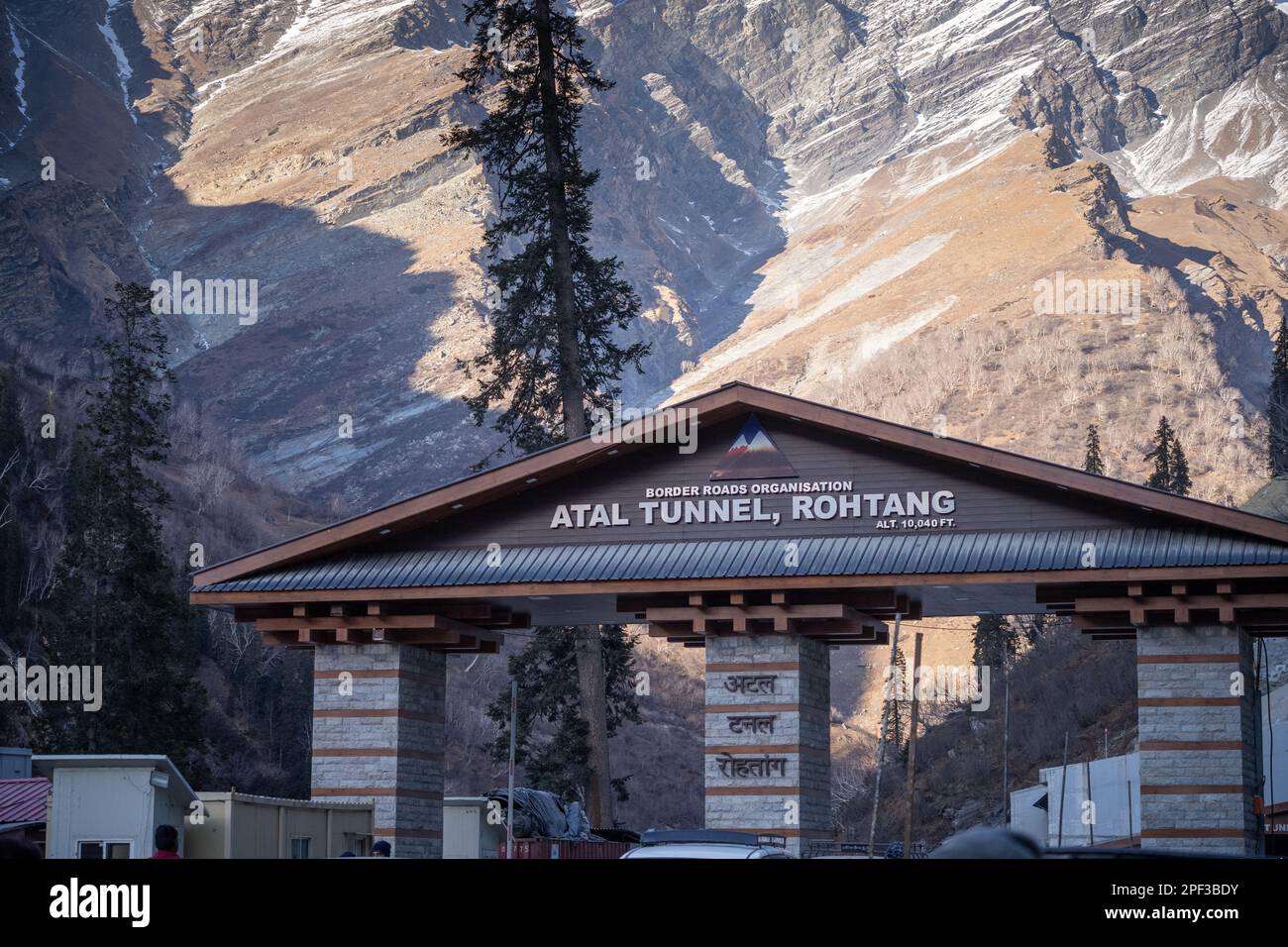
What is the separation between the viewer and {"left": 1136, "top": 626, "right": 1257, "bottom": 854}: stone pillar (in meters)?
25.2

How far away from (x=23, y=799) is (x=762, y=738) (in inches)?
466

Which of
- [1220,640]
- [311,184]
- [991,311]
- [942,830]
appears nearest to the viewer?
[1220,640]

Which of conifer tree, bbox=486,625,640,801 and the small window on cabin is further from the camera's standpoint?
conifer tree, bbox=486,625,640,801

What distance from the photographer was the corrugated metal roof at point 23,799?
25172 millimetres

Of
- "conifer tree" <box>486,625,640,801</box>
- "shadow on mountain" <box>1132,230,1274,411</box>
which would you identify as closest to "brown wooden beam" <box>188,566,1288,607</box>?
"conifer tree" <box>486,625,640,801</box>

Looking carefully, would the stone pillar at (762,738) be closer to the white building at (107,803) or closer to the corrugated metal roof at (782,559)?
the corrugated metal roof at (782,559)

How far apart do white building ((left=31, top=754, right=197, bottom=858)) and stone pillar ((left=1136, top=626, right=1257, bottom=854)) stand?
1450cm

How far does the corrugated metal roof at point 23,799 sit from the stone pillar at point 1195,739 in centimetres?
1711

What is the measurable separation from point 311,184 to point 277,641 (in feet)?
586

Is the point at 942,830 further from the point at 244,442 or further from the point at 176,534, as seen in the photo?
the point at 244,442

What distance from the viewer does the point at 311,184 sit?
19962 centimetres

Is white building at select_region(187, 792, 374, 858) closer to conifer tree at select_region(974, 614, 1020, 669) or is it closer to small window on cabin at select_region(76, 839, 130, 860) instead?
small window on cabin at select_region(76, 839, 130, 860)
